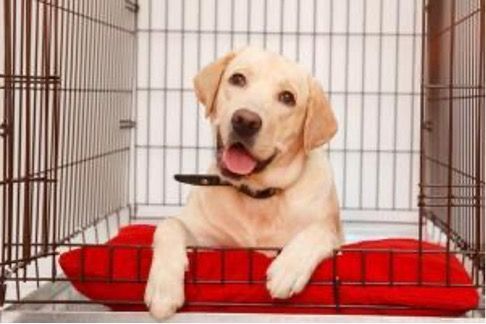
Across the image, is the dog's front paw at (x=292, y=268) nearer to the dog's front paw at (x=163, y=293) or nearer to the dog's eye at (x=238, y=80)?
the dog's front paw at (x=163, y=293)

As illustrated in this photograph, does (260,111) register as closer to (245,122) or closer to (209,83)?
(245,122)

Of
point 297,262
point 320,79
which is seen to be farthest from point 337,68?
point 297,262

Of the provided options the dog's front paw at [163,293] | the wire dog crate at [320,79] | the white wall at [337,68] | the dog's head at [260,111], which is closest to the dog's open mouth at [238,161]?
the dog's head at [260,111]

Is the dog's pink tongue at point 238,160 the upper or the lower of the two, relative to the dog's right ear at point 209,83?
lower

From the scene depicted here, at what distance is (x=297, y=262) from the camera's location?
79.3 inches

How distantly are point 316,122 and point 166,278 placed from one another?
620 millimetres

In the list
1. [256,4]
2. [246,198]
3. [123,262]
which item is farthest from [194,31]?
[123,262]

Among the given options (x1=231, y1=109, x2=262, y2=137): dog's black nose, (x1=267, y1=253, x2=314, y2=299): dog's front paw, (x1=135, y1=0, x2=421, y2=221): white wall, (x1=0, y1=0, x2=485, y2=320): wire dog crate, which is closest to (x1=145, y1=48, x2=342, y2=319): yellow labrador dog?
(x1=231, y1=109, x2=262, y2=137): dog's black nose

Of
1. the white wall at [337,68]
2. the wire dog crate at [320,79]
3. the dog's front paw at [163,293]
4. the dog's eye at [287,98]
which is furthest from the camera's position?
the white wall at [337,68]

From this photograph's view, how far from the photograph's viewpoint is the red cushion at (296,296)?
2.02 meters

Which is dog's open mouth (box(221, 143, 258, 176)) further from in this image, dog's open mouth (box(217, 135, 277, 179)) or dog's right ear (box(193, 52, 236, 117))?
dog's right ear (box(193, 52, 236, 117))

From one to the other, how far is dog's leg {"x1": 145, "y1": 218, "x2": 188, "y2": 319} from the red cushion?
4cm

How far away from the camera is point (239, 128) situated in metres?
2.13

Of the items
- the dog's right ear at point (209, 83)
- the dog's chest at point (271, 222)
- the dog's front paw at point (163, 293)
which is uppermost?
the dog's right ear at point (209, 83)
